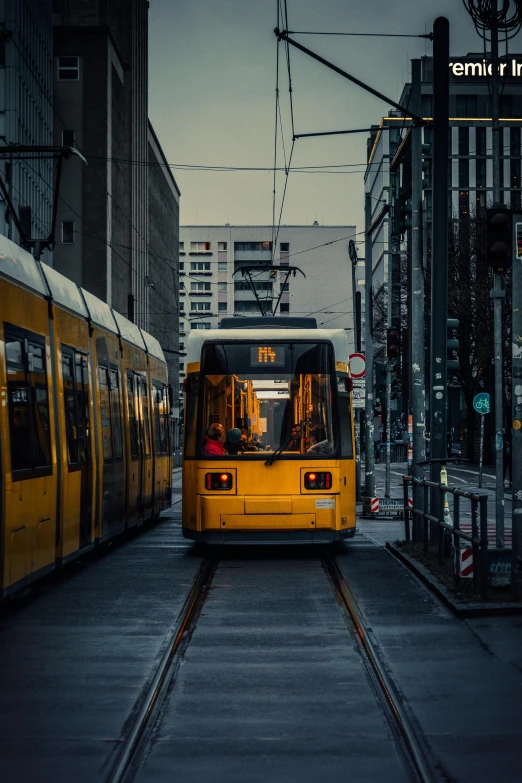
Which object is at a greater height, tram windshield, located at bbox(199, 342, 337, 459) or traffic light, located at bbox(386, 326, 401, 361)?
traffic light, located at bbox(386, 326, 401, 361)

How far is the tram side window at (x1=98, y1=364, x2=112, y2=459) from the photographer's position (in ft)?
55.7

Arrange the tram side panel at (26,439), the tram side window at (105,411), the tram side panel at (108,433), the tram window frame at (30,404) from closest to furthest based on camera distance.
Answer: the tram side panel at (26,439), the tram window frame at (30,404), the tram side panel at (108,433), the tram side window at (105,411)

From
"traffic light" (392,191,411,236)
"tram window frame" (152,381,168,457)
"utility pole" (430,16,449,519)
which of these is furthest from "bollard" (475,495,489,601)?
"tram window frame" (152,381,168,457)

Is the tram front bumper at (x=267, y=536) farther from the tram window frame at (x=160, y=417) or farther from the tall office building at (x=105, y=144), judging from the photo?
the tall office building at (x=105, y=144)

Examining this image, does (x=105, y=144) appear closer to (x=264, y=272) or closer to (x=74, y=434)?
(x=74, y=434)

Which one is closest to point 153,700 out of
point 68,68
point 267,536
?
point 267,536

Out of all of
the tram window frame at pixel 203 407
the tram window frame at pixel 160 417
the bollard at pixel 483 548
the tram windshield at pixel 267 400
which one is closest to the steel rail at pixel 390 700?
the bollard at pixel 483 548

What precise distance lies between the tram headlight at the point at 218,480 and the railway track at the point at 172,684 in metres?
3.61

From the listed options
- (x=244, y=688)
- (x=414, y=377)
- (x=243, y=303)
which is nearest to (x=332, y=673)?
(x=244, y=688)

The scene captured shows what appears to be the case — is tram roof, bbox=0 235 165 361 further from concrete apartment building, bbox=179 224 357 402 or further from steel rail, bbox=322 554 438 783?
concrete apartment building, bbox=179 224 357 402

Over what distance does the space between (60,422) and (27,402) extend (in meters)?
1.86

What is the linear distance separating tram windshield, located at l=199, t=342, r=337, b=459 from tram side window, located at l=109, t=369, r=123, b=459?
5.56 feet

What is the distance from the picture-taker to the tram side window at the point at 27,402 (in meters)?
11.0

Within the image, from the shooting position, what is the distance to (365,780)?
5.82m
